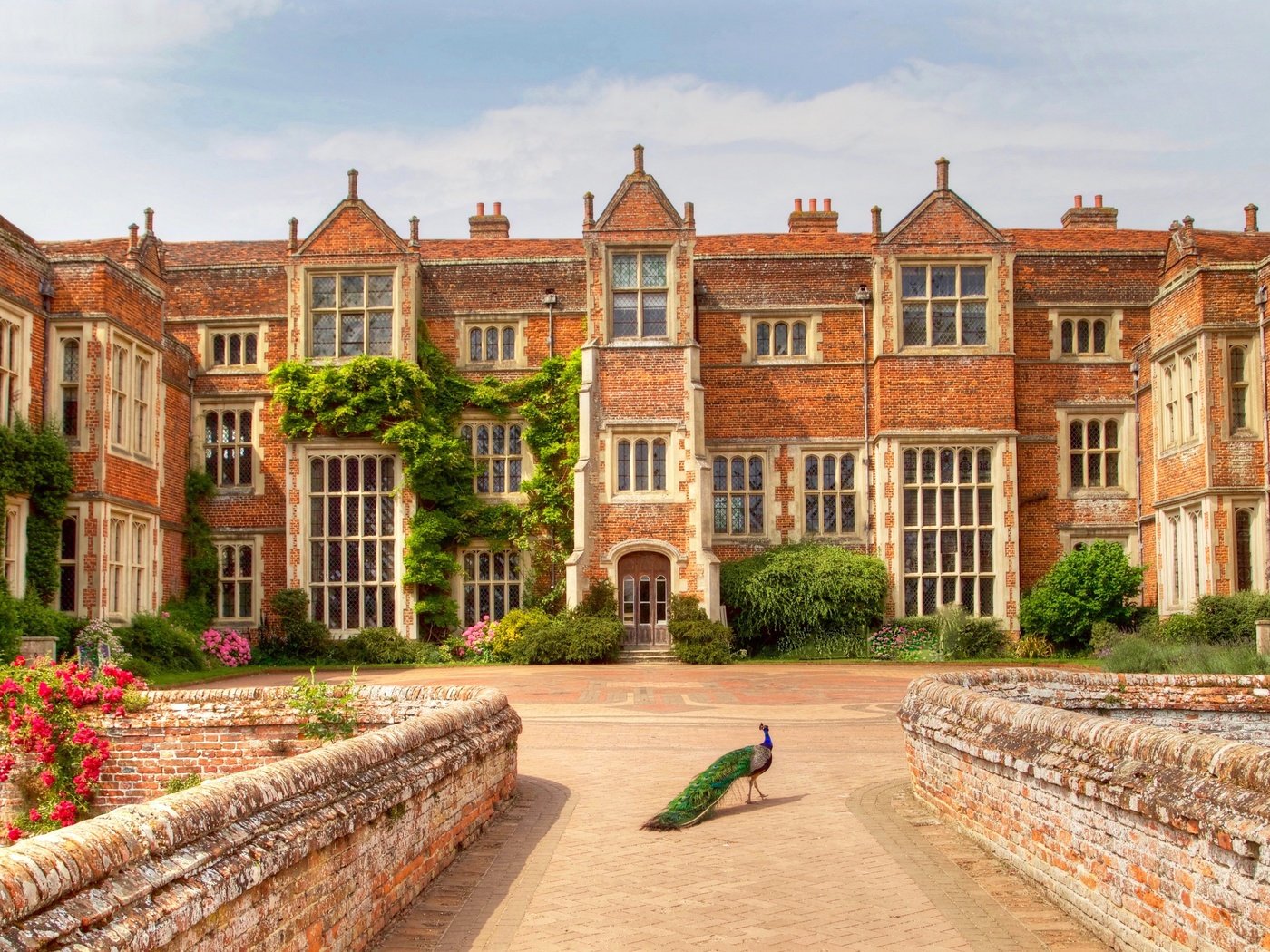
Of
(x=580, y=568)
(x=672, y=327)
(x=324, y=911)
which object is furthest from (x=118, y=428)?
(x=324, y=911)

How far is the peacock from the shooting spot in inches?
398

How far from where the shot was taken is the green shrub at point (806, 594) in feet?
93.2

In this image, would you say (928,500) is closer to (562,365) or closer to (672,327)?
(672,327)

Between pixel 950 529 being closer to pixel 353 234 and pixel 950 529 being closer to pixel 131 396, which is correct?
pixel 353 234

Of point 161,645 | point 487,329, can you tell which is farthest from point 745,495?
point 161,645

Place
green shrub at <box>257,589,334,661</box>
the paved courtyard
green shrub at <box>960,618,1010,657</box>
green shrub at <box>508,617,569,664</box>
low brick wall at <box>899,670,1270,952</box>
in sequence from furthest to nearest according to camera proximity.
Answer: green shrub at <box>257,589,334,661</box> → green shrub at <box>960,618,1010,657</box> → green shrub at <box>508,617,569,664</box> → the paved courtyard → low brick wall at <box>899,670,1270,952</box>

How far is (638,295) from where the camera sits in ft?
97.2

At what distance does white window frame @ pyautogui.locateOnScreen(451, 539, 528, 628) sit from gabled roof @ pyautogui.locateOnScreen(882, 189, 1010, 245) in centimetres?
1089

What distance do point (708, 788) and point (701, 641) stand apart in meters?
17.1

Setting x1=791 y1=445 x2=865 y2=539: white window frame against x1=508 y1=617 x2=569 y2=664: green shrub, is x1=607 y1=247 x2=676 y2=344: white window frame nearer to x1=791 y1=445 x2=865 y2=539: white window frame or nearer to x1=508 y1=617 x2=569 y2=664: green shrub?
x1=791 y1=445 x2=865 y2=539: white window frame

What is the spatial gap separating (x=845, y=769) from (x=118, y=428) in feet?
53.7

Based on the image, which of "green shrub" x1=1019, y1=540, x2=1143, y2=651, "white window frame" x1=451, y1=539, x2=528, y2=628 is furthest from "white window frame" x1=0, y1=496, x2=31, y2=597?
"green shrub" x1=1019, y1=540, x2=1143, y2=651

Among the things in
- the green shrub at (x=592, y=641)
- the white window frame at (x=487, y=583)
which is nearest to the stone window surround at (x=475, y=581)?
the white window frame at (x=487, y=583)

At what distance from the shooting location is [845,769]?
520 inches
